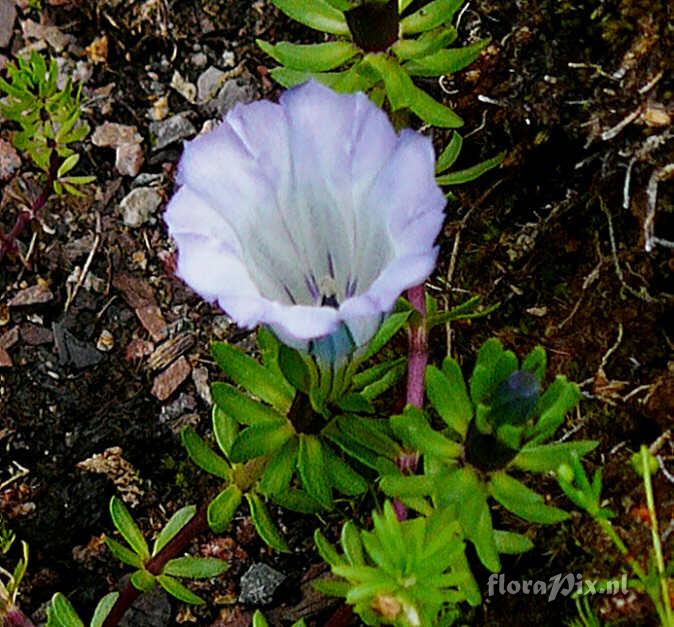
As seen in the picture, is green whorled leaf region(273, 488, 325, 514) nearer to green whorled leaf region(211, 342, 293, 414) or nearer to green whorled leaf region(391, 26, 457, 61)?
green whorled leaf region(211, 342, 293, 414)

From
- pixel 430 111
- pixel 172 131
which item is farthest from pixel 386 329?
pixel 172 131

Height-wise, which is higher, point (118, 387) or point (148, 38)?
point (148, 38)

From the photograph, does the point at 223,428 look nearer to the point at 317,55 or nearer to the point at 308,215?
the point at 308,215

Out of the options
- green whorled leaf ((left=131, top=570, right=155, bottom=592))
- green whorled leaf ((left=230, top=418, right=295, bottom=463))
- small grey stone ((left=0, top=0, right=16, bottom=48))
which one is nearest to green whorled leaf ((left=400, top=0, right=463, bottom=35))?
green whorled leaf ((left=230, top=418, right=295, bottom=463))

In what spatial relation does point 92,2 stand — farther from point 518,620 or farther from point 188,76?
point 518,620

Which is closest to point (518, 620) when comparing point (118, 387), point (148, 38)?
point (118, 387)

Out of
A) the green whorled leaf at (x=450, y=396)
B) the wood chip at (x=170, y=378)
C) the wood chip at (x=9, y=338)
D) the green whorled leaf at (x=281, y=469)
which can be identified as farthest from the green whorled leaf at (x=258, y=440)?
the wood chip at (x=9, y=338)

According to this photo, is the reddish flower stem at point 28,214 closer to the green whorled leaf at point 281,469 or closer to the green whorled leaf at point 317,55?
the green whorled leaf at point 317,55
